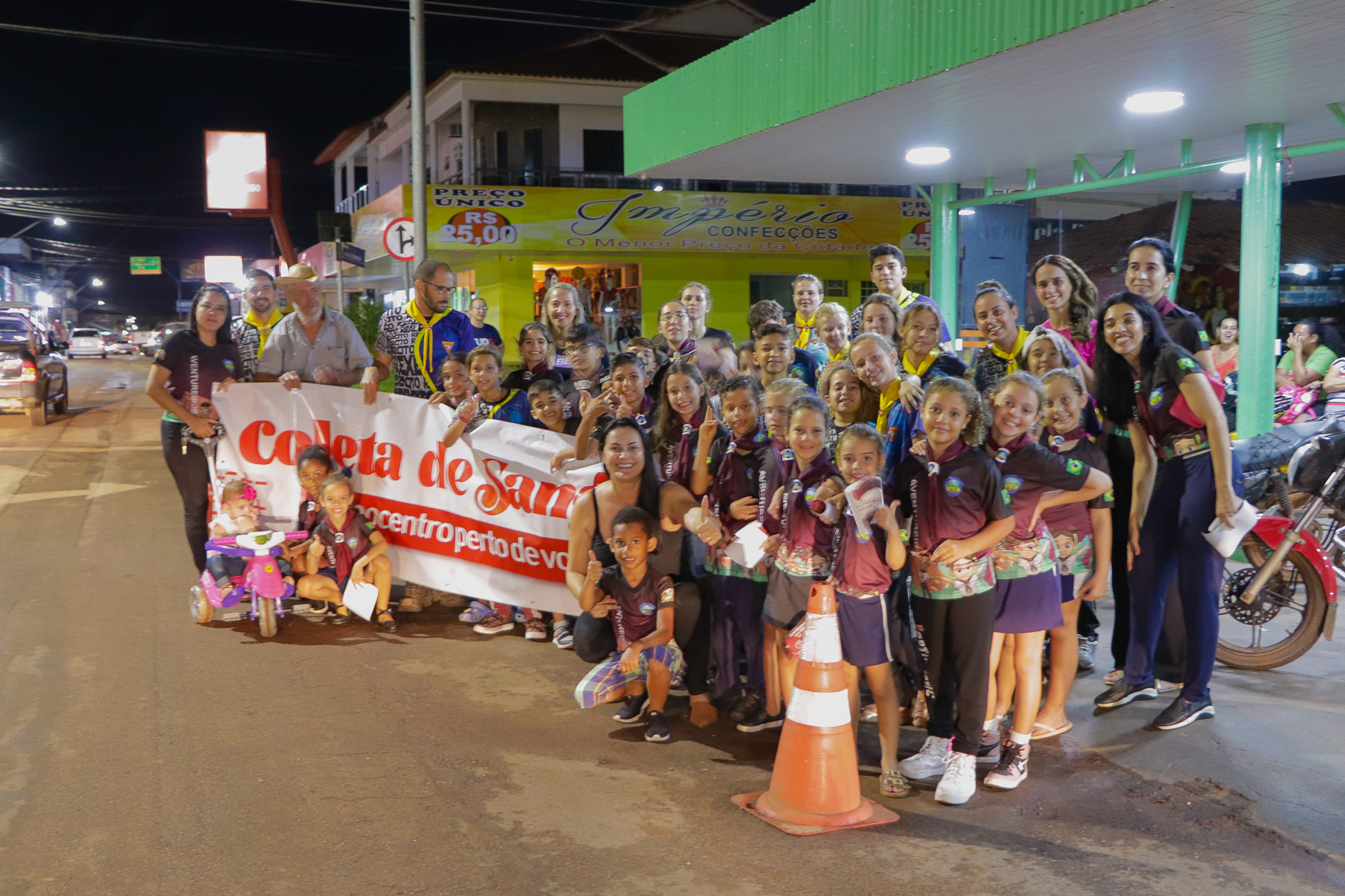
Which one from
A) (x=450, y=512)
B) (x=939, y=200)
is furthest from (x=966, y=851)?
(x=939, y=200)

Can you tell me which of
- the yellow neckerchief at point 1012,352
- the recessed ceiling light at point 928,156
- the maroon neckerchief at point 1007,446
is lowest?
the maroon neckerchief at point 1007,446

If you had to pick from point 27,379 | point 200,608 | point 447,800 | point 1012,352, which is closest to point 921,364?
point 1012,352

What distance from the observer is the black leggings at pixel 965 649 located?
438 centimetres

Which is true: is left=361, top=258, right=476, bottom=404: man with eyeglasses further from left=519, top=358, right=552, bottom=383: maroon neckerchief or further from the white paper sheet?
the white paper sheet

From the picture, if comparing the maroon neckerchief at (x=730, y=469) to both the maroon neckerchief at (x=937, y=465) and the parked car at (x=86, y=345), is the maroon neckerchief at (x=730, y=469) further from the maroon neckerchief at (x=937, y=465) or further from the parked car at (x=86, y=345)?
the parked car at (x=86, y=345)

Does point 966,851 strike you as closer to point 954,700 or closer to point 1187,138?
point 954,700

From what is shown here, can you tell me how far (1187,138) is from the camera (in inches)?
374

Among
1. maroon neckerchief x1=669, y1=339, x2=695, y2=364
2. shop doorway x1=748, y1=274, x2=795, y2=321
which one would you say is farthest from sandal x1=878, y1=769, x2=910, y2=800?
shop doorway x1=748, y1=274, x2=795, y2=321

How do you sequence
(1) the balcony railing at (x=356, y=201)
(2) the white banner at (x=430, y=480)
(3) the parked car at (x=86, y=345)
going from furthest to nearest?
(3) the parked car at (x=86, y=345) → (1) the balcony railing at (x=356, y=201) → (2) the white banner at (x=430, y=480)

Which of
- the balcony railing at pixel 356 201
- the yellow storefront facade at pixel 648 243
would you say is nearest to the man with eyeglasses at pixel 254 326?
the yellow storefront facade at pixel 648 243

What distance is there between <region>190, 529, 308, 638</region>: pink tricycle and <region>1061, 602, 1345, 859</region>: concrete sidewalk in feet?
14.7

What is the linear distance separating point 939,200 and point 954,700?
9.10m

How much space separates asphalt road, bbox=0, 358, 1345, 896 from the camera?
3.69 meters

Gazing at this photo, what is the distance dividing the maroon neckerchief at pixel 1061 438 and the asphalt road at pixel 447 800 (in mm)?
1332
